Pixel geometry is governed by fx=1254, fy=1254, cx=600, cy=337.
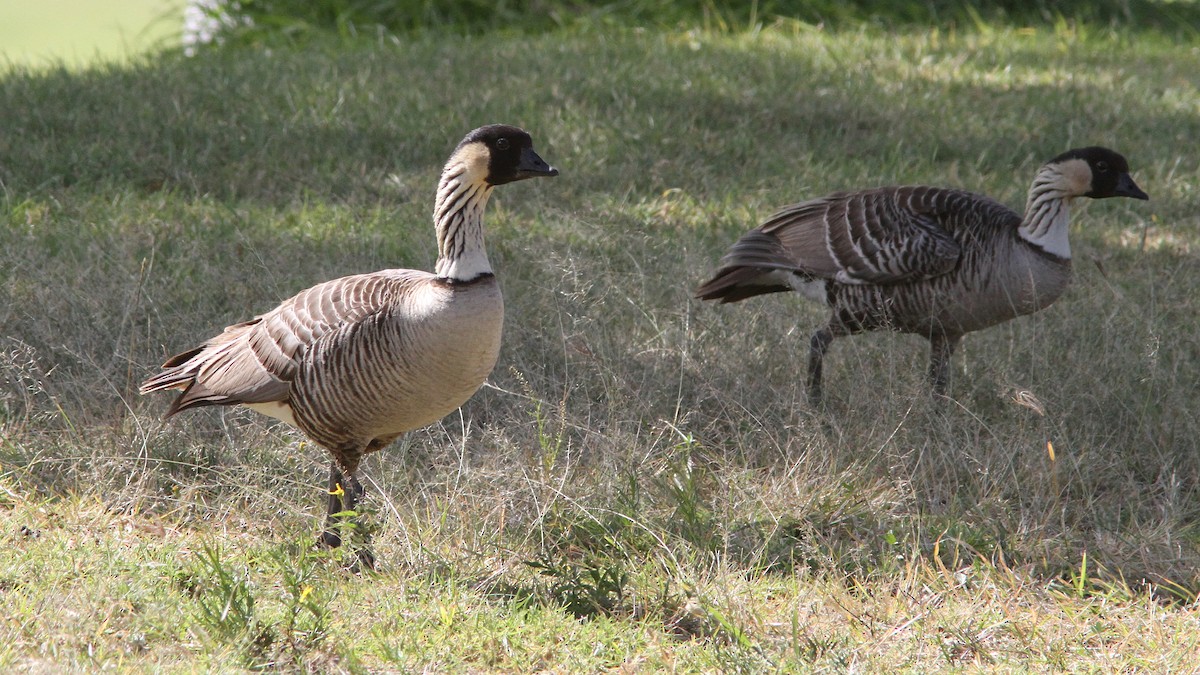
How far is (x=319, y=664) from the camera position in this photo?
3.65 meters

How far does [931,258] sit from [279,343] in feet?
9.58

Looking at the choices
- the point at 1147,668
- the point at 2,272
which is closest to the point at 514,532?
the point at 1147,668

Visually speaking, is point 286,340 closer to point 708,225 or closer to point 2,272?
point 2,272

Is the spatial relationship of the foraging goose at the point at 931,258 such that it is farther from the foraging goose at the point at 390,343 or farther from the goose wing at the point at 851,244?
the foraging goose at the point at 390,343

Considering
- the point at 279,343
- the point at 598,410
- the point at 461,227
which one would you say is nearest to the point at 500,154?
the point at 461,227

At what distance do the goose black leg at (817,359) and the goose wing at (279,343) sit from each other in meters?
2.03

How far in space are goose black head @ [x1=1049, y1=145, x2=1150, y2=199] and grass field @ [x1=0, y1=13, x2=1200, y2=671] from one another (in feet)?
Result: 2.33

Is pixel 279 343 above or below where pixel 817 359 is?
above

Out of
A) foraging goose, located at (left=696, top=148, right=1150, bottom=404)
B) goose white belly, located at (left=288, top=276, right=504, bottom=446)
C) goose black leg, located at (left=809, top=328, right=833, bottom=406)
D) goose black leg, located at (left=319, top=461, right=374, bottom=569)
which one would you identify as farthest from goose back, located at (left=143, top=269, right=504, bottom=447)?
foraging goose, located at (left=696, top=148, right=1150, bottom=404)

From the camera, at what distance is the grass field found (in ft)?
13.0

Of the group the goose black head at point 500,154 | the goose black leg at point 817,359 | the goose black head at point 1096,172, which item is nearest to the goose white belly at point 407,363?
the goose black head at point 500,154

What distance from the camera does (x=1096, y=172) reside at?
571 centimetres

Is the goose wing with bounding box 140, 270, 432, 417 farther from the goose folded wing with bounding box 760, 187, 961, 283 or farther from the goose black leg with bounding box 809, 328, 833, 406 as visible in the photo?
the goose folded wing with bounding box 760, 187, 961, 283

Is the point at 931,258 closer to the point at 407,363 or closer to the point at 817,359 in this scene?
the point at 817,359
